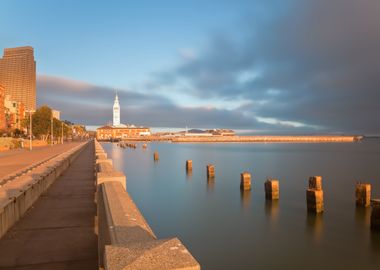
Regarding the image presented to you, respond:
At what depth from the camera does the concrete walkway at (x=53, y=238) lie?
317 inches

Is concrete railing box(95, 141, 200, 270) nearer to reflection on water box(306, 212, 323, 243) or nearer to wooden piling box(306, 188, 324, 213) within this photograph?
reflection on water box(306, 212, 323, 243)

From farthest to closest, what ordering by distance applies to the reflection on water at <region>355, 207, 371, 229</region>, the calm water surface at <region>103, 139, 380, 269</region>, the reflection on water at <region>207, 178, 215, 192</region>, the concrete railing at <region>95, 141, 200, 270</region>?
the reflection on water at <region>207, 178, 215, 192</region>, the reflection on water at <region>355, 207, 371, 229</region>, the calm water surface at <region>103, 139, 380, 269</region>, the concrete railing at <region>95, 141, 200, 270</region>

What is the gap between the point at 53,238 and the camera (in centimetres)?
977

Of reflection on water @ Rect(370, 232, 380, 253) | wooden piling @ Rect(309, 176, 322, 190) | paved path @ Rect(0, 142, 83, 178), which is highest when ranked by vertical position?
paved path @ Rect(0, 142, 83, 178)

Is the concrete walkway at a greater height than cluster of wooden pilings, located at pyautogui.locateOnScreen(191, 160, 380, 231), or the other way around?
the concrete walkway

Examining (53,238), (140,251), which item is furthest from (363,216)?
(140,251)

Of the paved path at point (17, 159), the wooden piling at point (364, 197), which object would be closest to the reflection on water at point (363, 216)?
the wooden piling at point (364, 197)

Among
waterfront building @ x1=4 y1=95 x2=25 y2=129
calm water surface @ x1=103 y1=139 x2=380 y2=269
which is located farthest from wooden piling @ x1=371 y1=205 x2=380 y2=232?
waterfront building @ x1=4 y1=95 x2=25 y2=129

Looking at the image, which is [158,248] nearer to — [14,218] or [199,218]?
[14,218]

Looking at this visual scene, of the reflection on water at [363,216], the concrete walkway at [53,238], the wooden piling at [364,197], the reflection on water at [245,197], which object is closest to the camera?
the concrete walkway at [53,238]

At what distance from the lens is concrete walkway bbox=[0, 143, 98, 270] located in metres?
8.05

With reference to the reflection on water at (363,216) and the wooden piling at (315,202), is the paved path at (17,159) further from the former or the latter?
the reflection on water at (363,216)

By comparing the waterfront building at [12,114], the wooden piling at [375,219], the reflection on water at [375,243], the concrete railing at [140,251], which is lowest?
the reflection on water at [375,243]

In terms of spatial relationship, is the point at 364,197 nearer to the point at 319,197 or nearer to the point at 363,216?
the point at 363,216
